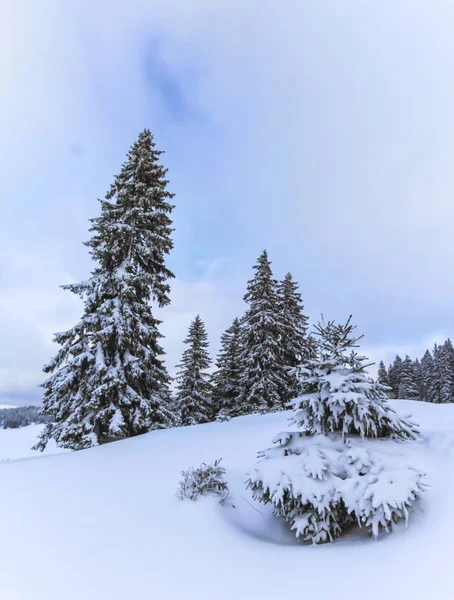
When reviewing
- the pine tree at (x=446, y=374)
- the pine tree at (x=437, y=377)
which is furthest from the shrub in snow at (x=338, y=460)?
the pine tree at (x=437, y=377)

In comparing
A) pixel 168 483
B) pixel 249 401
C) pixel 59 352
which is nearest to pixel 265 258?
pixel 249 401

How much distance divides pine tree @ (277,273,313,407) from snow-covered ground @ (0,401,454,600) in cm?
1578

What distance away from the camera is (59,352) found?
11.0 metres

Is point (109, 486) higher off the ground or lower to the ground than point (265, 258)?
lower

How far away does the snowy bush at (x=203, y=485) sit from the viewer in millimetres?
4859

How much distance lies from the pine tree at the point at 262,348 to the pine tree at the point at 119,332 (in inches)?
299

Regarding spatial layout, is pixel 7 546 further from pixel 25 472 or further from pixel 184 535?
pixel 25 472

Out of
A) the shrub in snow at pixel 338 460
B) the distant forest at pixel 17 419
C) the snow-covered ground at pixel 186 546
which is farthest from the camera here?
the distant forest at pixel 17 419

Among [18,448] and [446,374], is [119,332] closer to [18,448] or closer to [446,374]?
[18,448]

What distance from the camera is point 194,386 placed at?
23.8m

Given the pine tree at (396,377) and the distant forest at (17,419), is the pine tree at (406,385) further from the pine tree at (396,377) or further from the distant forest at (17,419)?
the distant forest at (17,419)

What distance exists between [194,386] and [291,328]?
28.2 ft

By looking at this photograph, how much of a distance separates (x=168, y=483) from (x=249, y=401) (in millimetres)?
14282

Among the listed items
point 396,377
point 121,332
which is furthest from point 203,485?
point 396,377
